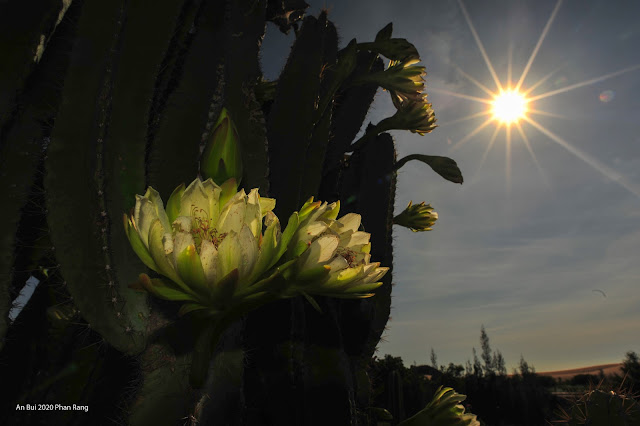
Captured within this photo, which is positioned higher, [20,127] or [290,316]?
[20,127]

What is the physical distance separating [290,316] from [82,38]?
1.11 m

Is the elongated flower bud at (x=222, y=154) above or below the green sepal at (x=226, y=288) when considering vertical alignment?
above

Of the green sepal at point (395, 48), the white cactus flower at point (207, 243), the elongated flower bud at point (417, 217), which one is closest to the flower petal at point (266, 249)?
the white cactus flower at point (207, 243)

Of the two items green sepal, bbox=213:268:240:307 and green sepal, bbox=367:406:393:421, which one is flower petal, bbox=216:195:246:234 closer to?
green sepal, bbox=213:268:240:307

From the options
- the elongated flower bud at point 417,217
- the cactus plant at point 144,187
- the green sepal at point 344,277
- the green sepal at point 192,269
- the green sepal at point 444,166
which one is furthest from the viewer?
the elongated flower bud at point 417,217

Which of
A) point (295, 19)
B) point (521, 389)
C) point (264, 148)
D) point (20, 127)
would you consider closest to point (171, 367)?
point (264, 148)

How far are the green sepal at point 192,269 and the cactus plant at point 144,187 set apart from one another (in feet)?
0.43

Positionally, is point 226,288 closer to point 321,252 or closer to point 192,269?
point 192,269

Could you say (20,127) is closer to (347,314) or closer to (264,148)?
(264,148)

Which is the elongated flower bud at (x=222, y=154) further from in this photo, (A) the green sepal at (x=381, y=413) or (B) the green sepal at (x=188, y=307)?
(A) the green sepal at (x=381, y=413)

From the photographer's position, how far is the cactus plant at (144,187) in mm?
1254

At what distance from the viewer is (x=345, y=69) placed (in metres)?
2.05

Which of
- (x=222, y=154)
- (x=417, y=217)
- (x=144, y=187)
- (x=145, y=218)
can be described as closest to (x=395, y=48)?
(x=417, y=217)

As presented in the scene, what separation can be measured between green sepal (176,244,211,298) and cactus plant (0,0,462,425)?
13 centimetres
